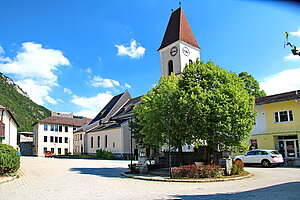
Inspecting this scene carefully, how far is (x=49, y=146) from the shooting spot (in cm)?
6606

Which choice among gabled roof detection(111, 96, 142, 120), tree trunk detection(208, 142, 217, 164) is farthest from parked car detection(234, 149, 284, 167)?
gabled roof detection(111, 96, 142, 120)

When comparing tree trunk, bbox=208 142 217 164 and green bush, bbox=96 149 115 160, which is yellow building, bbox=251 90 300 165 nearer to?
tree trunk, bbox=208 142 217 164

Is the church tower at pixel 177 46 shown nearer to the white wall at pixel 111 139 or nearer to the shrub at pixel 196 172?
the white wall at pixel 111 139

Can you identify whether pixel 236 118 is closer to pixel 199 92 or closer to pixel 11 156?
pixel 199 92

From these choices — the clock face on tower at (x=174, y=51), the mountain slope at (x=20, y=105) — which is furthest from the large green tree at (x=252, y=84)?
the mountain slope at (x=20, y=105)

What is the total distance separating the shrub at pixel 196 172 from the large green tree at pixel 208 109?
6.20 feet

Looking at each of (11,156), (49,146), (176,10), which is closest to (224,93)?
(11,156)

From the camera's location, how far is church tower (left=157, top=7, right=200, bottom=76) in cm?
4638

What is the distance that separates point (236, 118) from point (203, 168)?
3.75 metres

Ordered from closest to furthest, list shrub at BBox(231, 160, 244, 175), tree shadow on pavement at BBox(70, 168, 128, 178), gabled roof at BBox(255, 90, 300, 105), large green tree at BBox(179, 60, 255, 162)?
1. large green tree at BBox(179, 60, 255, 162)
2. shrub at BBox(231, 160, 244, 175)
3. tree shadow on pavement at BBox(70, 168, 128, 178)
4. gabled roof at BBox(255, 90, 300, 105)

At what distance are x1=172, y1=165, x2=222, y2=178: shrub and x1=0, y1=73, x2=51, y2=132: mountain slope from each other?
91.8 meters

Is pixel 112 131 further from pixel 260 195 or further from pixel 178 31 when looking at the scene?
pixel 260 195

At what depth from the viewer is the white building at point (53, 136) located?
2557 inches

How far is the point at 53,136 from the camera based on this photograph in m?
67.4
